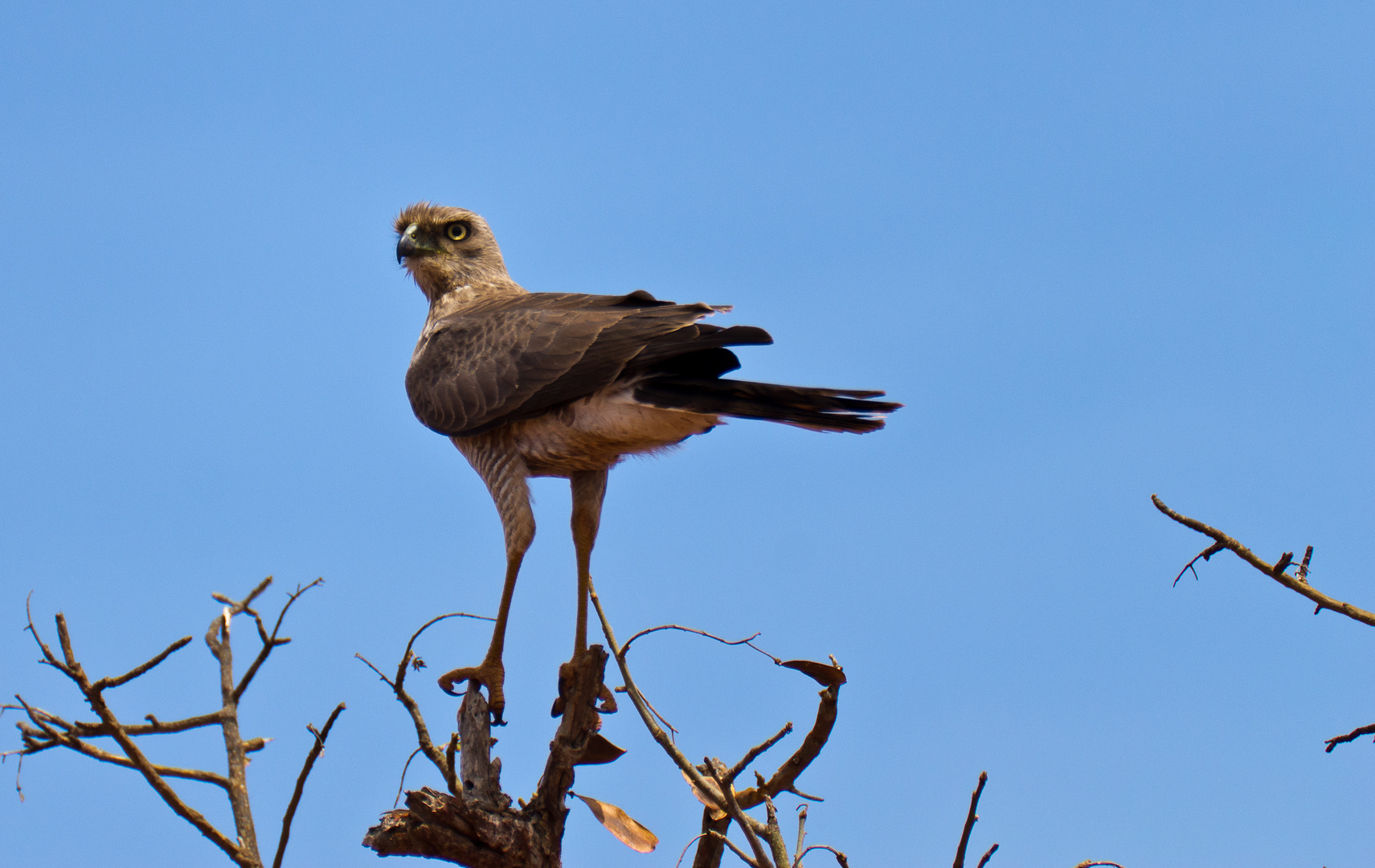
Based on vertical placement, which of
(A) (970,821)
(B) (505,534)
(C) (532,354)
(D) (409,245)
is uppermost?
(D) (409,245)

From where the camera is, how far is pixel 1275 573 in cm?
A: 276

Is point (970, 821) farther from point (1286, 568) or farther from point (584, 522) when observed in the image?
point (584, 522)

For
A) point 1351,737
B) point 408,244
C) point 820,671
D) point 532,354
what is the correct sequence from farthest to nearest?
point 408,244, point 532,354, point 820,671, point 1351,737

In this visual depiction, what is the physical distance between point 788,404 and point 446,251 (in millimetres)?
2838

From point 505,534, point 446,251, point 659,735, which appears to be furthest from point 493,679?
point 446,251

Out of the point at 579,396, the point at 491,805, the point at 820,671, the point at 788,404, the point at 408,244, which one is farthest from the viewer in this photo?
the point at 408,244

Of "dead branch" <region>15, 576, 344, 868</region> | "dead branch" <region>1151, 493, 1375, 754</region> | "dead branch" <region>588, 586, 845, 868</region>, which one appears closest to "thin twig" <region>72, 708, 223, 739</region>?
"dead branch" <region>15, 576, 344, 868</region>

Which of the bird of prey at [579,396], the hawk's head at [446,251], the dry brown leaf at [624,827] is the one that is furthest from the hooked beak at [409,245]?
the dry brown leaf at [624,827]

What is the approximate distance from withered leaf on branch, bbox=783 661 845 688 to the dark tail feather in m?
1.03

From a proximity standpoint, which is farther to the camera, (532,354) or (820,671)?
(532,354)

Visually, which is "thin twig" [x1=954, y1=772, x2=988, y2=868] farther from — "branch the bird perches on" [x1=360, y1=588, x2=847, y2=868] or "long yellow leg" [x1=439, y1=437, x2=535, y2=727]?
"long yellow leg" [x1=439, y1=437, x2=535, y2=727]

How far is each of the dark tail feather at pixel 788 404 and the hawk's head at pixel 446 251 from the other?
7.39ft

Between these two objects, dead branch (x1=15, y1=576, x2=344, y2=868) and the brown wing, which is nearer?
dead branch (x1=15, y1=576, x2=344, y2=868)

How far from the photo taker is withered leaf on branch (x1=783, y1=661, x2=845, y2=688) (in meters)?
3.67
